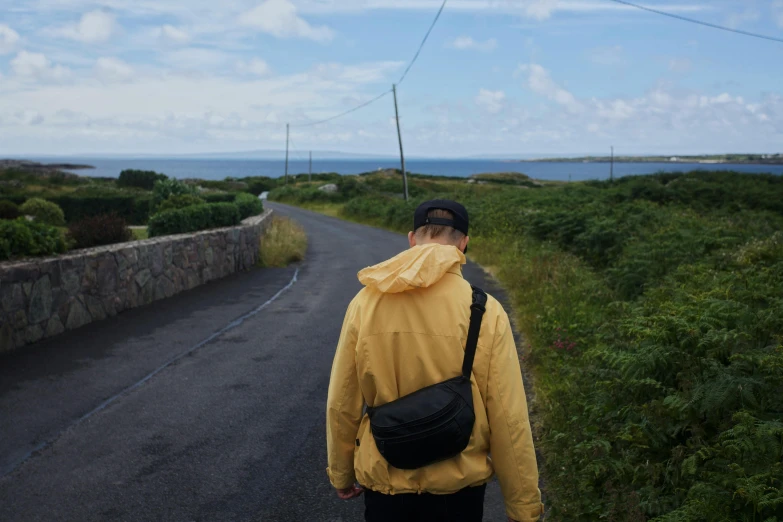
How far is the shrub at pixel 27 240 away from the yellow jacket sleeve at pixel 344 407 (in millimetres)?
8215

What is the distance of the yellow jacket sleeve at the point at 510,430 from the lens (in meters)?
2.71

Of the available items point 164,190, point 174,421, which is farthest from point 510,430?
point 164,190

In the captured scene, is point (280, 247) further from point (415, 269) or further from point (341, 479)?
point (415, 269)

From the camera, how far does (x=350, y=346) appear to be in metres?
2.77

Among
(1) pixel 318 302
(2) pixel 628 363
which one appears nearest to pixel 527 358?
(2) pixel 628 363

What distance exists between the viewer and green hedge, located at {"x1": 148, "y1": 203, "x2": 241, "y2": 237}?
1650 centimetres

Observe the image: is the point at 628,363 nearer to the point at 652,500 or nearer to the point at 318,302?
the point at 652,500

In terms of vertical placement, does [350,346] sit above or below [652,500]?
above

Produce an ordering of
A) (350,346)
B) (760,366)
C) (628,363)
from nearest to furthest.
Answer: (350,346)
(760,366)
(628,363)

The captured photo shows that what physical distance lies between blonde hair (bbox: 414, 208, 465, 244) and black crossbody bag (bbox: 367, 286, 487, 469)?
35 cm

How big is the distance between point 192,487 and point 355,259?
15470 mm

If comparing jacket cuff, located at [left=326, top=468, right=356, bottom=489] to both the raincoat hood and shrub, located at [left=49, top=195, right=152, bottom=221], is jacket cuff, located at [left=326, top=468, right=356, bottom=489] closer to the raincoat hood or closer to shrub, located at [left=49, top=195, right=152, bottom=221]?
Result: the raincoat hood

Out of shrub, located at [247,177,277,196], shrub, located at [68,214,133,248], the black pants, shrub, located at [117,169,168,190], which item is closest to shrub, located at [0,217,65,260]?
shrub, located at [68,214,133,248]

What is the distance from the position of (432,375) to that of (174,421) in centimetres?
454
